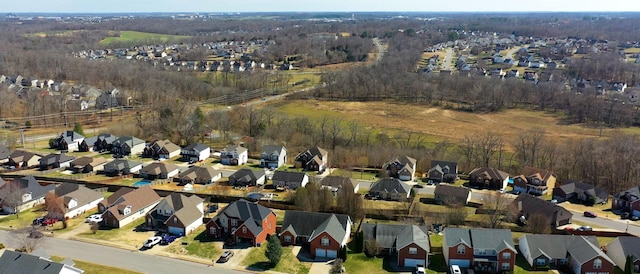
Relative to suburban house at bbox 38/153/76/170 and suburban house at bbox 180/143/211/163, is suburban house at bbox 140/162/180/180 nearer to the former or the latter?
suburban house at bbox 180/143/211/163

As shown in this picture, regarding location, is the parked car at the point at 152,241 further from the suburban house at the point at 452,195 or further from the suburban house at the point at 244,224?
the suburban house at the point at 452,195

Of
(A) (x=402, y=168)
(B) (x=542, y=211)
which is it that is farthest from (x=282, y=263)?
(A) (x=402, y=168)

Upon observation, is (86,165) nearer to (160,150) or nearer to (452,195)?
(160,150)

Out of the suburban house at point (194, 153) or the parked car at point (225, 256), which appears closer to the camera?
the parked car at point (225, 256)

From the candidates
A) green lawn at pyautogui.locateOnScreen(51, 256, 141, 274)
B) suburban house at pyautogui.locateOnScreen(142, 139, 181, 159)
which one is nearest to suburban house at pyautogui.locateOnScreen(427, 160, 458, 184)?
suburban house at pyautogui.locateOnScreen(142, 139, 181, 159)

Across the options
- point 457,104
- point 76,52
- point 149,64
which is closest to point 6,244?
point 457,104

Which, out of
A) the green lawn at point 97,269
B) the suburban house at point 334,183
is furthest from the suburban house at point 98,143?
the green lawn at point 97,269
